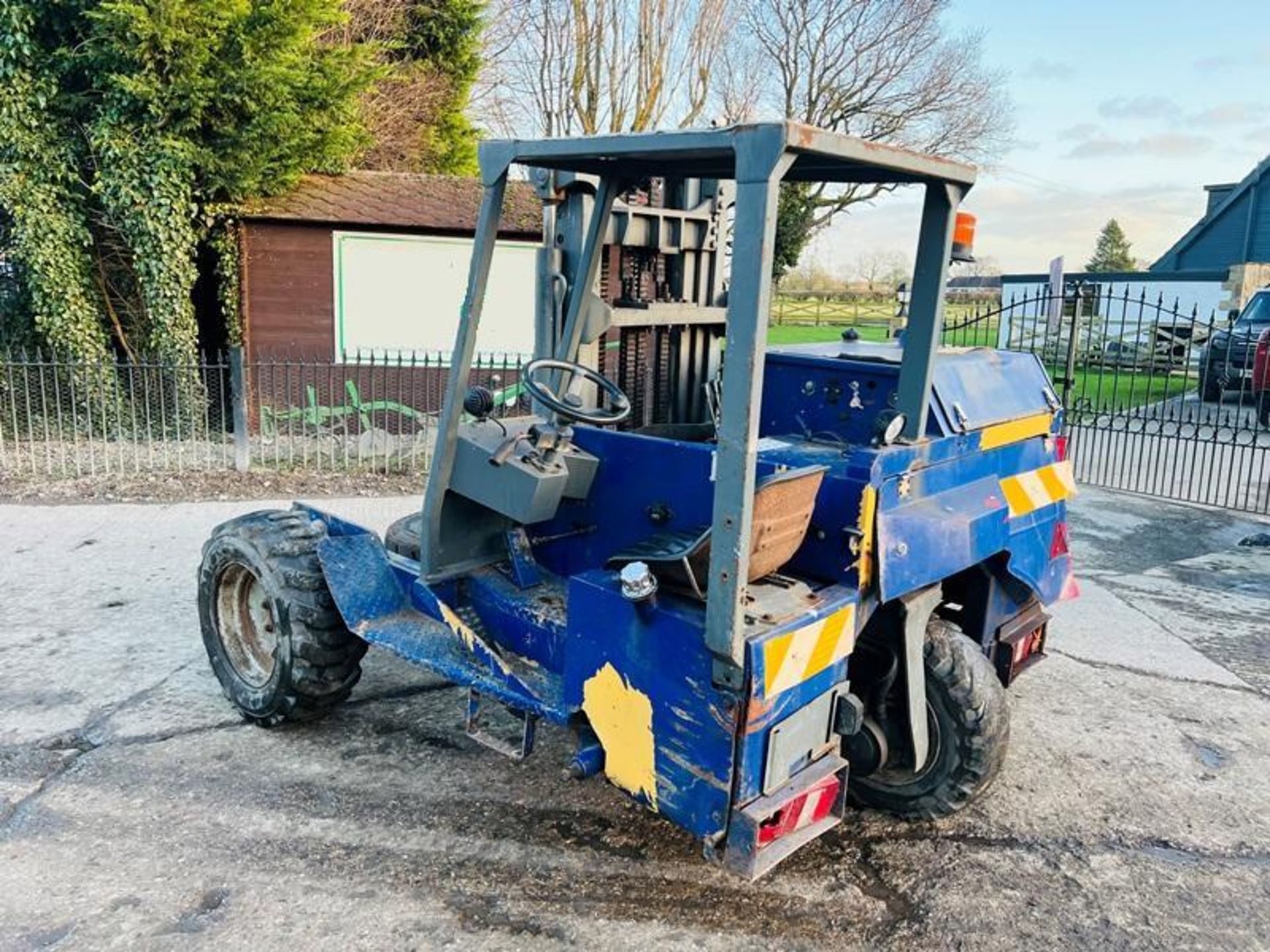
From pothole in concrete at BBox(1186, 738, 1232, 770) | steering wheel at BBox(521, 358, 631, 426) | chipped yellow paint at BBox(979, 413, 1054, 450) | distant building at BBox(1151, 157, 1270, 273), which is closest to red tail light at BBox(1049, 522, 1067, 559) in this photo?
chipped yellow paint at BBox(979, 413, 1054, 450)

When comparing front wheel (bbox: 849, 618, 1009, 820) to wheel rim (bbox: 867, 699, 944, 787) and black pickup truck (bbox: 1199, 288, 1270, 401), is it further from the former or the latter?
black pickup truck (bbox: 1199, 288, 1270, 401)

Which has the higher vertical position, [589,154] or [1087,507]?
[589,154]

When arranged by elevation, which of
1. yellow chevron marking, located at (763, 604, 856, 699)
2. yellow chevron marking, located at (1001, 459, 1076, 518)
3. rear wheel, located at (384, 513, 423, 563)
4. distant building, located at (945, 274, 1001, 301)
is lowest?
rear wheel, located at (384, 513, 423, 563)

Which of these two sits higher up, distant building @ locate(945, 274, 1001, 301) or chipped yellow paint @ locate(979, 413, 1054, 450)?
distant building @ locate(945, 274, 1001, 301)

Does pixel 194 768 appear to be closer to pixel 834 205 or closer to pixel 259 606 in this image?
pixel 259 606

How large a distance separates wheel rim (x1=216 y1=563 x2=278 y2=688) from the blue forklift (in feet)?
0.04

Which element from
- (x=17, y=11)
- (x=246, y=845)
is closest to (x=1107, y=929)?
(x=246, y=845)

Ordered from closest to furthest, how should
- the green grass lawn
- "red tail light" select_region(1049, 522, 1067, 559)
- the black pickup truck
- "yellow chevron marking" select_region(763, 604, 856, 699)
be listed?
"yellow chevron marking" select_region(763, 604, 856, 699), "red tail light" select_region(1049, 522, 1067, 559), the green grass lawn, the black pickup truck

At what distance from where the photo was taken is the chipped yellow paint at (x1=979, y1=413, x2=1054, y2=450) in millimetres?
3980

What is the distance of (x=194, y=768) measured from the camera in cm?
404

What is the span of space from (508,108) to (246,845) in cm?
1944

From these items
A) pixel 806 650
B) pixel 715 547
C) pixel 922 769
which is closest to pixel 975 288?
pixel 922 769

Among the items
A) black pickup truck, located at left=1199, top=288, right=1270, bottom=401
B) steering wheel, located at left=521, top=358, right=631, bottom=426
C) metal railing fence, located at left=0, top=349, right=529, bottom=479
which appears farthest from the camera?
black pickup truck, located at left=1199, top=288, right=1270, bottom=401

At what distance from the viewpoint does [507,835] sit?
3650mm
